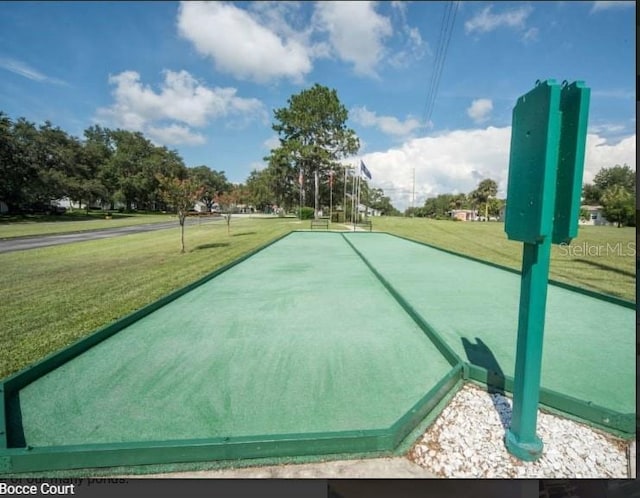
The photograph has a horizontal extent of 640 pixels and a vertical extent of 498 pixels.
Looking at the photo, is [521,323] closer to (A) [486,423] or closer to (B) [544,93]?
(A) [486,423]

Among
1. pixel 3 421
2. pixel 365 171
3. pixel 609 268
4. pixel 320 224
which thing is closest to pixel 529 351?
pixel 3 421

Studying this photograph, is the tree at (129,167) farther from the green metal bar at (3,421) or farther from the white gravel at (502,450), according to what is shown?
the white gravel at (502,450)

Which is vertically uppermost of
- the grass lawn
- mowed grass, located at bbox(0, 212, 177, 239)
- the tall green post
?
the tall green post

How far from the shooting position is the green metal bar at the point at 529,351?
1829mm

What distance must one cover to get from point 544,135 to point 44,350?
4.82 m

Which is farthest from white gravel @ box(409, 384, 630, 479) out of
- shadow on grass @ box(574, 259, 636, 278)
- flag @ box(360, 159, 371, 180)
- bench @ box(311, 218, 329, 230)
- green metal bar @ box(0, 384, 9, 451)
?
flag @ box(360, 159, 371, 180)

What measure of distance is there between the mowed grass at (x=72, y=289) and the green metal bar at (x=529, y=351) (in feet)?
13.9

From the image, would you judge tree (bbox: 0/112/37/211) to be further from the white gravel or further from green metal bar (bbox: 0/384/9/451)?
the white gravel

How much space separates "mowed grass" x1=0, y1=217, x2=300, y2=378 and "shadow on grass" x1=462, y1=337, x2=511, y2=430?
429 centimetres

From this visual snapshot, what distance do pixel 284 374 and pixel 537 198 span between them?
7.93ft

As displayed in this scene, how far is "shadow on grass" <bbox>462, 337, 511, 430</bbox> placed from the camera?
2.40 m

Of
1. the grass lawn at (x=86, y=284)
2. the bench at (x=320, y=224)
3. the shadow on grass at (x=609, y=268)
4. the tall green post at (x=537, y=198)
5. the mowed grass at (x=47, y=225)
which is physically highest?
the tall green post at (x=537, y=198)

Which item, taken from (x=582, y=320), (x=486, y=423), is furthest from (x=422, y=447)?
(x=582, y=320)

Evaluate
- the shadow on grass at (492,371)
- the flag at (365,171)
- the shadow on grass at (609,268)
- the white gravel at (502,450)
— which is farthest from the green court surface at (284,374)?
the flag at (365,171)
